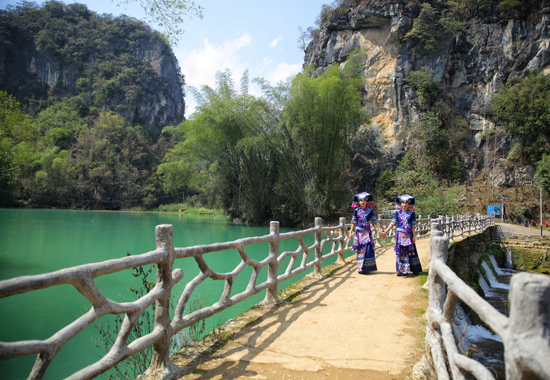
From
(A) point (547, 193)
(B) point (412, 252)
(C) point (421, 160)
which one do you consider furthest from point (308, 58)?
(B) point (412, 252)

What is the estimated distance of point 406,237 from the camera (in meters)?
5.76

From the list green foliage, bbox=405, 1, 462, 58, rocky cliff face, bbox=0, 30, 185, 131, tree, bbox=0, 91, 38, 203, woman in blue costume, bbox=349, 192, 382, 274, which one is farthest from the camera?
rocky cliff face, bbox=0, 30, 185, 131

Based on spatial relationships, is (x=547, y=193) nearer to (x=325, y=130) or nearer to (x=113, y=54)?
(x=325, y=130)

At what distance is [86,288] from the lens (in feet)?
6.11

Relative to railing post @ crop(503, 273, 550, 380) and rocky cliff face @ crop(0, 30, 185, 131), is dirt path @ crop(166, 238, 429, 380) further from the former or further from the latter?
rocky cliff face @ crop(0, 30, 185, 131)

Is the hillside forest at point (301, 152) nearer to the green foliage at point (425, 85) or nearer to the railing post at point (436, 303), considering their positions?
the green foliage at point (425, 85)

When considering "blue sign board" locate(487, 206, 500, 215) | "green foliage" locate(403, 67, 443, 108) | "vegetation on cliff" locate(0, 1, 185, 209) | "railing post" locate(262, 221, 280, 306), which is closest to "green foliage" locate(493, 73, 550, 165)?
"green foliage" locate(403, 67, 443, 108)

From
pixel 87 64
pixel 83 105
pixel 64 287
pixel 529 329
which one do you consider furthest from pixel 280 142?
pixel 87 64

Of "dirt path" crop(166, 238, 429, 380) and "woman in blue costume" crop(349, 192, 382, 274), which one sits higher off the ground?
"woman in blue costume" crop(349, 192, 382, 274)

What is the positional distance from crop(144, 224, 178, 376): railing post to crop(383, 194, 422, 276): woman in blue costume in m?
4.25

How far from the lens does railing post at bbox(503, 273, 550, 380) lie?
103 centimetres

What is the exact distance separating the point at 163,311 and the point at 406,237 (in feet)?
15.1

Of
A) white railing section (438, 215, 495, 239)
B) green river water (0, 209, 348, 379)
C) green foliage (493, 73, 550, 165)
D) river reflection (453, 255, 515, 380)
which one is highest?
green foliage (493, 73, 550, 165)

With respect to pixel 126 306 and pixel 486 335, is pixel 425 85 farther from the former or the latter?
pixel 126 306
